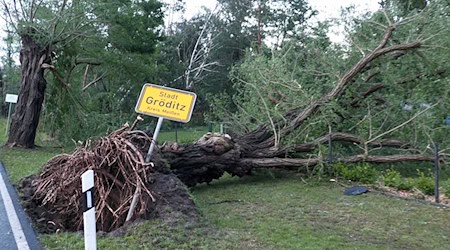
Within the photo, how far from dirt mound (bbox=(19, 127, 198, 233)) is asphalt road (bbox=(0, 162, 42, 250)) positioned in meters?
0.17

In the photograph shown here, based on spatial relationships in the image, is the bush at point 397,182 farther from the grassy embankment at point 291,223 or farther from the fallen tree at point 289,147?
the grassy embankment at point 291,223

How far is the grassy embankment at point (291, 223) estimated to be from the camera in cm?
501

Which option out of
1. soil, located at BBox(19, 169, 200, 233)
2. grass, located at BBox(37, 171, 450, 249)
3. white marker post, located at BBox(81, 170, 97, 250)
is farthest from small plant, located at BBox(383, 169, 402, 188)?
white marker post, located at BBox(81, 170, 97, 250)

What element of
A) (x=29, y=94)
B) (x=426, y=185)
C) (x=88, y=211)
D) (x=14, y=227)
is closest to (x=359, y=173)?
(x=426, y=185)

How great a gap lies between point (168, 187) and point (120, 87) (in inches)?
720

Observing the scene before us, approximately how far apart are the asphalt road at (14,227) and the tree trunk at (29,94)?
9.14 m

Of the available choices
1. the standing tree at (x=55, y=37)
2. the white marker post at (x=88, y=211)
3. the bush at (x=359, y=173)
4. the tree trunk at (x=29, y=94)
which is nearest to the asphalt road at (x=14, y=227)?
the white marker post at (x=88, y=211)

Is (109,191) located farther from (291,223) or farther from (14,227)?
(291,223)

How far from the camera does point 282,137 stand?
10.3 meters

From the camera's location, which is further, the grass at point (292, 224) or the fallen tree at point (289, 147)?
the fallen tree at point (289, 147)

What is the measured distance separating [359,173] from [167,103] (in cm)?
513

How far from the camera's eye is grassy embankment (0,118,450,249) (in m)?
5.01

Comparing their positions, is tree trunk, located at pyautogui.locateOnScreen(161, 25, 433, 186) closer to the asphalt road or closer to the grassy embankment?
the grassy embankment

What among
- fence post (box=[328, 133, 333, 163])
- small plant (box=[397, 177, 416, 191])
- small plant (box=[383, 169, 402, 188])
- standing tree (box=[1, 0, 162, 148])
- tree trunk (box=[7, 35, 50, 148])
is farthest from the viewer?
tree trunk (box=[7, 35, 50, 148])
